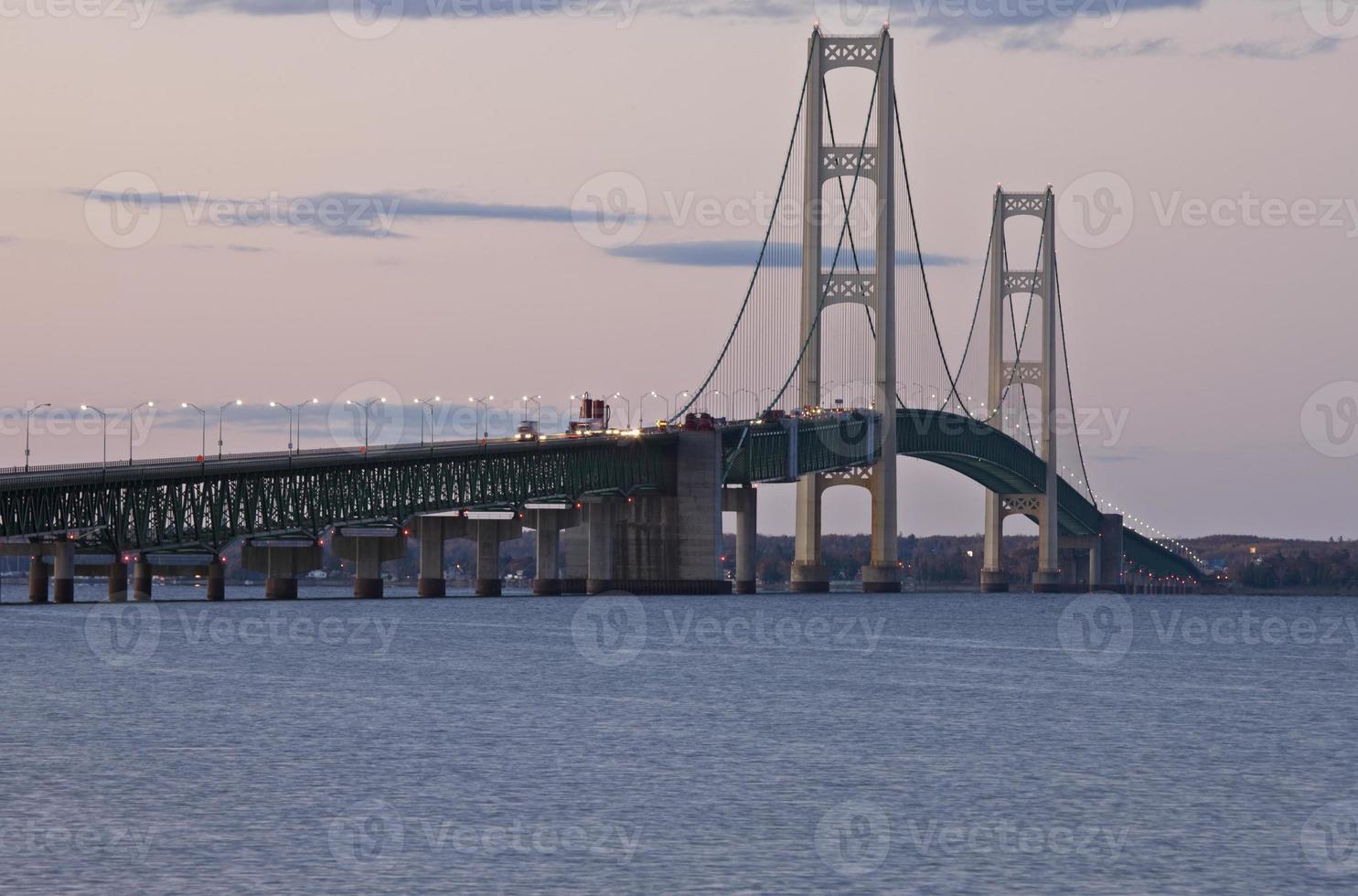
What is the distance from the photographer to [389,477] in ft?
397

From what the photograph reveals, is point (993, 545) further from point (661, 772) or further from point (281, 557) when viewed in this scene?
point (661, 772)

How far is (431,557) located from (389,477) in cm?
1977

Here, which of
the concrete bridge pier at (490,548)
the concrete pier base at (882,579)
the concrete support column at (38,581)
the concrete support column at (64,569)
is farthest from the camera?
the concrete pier base at (882,579)

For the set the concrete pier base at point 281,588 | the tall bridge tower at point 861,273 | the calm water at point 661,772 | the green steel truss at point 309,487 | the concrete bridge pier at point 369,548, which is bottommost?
the calm water at point 661,772

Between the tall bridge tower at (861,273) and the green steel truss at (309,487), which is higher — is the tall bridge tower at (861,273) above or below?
above

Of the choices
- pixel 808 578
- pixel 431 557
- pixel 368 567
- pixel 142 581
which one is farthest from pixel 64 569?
pixel 808 578

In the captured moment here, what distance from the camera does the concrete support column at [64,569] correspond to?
4141 inches

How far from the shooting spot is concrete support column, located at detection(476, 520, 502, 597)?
140250mm

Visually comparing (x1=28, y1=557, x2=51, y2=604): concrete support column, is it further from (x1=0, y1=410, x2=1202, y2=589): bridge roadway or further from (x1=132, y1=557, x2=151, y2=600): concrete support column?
(x1=0, y1=410, x2=1202, y2=589): bridge roadway

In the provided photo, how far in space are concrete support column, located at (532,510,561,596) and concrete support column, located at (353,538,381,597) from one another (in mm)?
10697

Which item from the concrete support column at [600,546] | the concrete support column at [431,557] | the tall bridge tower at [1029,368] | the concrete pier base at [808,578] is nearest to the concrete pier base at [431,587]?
the concrete support column at [431,557]

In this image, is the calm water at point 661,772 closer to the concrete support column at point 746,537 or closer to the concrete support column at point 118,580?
the concrete support column at point 118,580

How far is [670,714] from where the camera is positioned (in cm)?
5238

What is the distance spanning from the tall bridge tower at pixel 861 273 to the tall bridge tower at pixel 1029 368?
37834 mm
